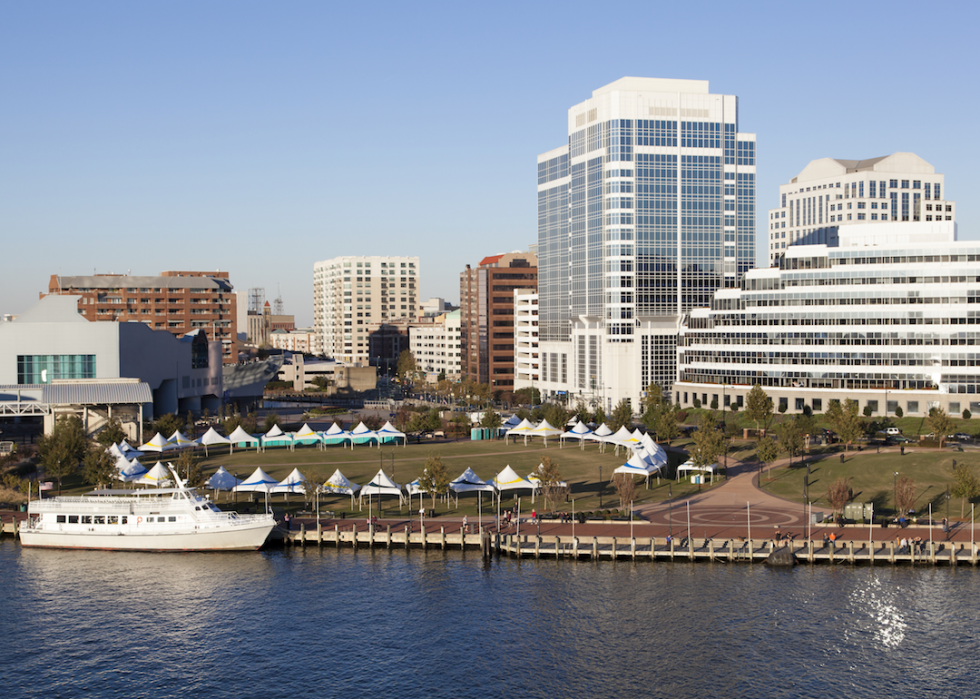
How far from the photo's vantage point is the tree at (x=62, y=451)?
11119cm

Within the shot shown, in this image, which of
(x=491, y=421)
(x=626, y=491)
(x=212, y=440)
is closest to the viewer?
(x=626, y=491)

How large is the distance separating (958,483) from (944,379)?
7439 cm

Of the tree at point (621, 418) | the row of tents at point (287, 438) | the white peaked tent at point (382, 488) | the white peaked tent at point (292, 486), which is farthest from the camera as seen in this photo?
the tree at point (621, 418)

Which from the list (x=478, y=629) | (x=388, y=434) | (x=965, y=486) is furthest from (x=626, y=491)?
(x=388, y=434)

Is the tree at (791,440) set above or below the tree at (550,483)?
above

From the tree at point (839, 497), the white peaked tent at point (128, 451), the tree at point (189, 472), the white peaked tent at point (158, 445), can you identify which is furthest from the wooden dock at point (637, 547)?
the white peaked tent at point (158, 445)

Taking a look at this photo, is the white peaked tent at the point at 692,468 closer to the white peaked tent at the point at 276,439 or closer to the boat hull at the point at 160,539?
the boat hull at the point at 160,539

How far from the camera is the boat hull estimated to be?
86188mm

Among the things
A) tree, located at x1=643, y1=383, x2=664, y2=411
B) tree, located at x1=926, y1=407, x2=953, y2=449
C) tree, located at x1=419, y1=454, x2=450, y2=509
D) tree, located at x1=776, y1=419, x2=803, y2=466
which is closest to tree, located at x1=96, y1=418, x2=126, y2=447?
tree, located at x1=419, y1=454, x2=450, y2=509

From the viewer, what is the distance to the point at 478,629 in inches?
2564

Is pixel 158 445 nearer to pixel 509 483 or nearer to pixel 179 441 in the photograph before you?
pixel 179 441

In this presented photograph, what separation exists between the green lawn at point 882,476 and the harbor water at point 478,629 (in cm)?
2120

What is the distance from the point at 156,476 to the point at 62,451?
13.4 m

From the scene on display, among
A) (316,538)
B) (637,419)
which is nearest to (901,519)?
(316,538)
